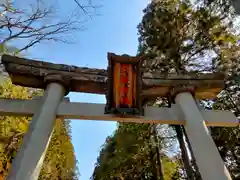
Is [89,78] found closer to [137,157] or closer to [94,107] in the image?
[94,107]

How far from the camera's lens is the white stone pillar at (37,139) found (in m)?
2.65

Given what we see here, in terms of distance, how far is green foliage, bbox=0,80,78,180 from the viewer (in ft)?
20.9

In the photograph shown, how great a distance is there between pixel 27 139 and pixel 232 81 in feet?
22.6

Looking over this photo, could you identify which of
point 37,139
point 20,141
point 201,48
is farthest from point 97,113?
point 201,48

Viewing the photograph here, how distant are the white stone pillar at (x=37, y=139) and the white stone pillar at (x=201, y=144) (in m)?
2.17

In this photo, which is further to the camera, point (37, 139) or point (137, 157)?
point (137, 157)

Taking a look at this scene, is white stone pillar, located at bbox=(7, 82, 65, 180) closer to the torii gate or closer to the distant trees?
the torii gate

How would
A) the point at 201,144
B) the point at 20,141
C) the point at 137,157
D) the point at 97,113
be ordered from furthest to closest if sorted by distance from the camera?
the point at 137,157 → the point at 20,141 → the point at 97,113 → the point at 201,144

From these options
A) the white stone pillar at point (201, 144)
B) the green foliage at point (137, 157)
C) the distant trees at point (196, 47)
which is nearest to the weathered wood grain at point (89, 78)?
the white stone pillar at point (201, 144)

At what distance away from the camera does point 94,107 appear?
11.6 ft

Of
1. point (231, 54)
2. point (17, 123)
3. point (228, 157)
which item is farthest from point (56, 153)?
point (231, 54)

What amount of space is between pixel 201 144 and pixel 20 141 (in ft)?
19.6

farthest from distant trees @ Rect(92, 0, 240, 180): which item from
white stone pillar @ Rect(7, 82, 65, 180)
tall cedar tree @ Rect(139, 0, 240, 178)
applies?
white stone pillar @ Rect(7, 82, 65, 180)

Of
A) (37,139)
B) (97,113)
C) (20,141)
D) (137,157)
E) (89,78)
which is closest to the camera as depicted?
(37,139)
